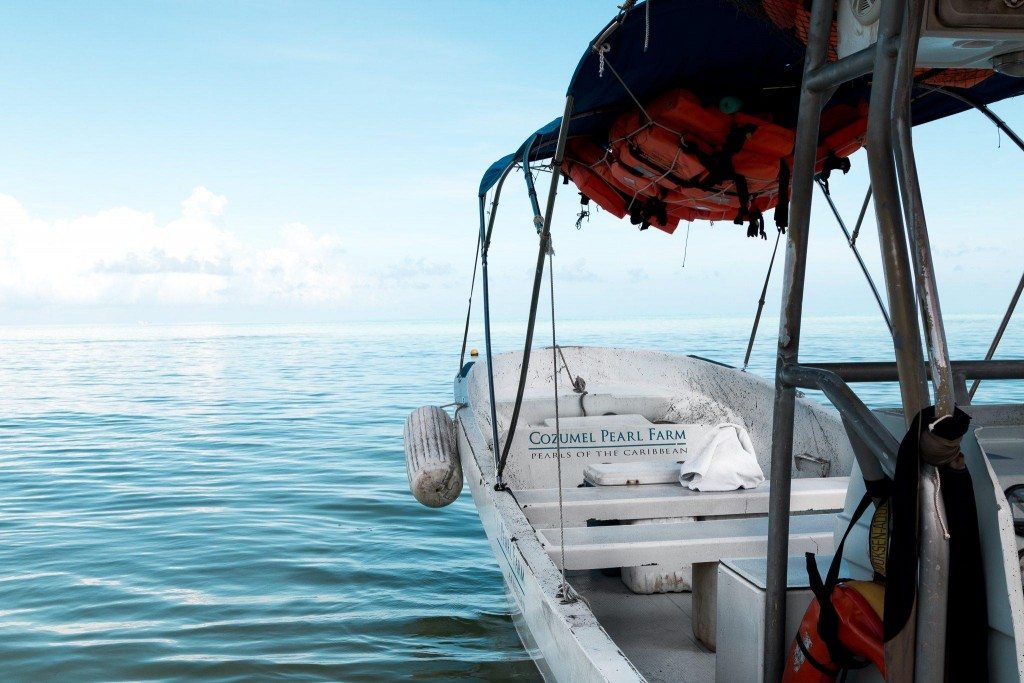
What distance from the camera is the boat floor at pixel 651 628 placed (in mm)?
3244

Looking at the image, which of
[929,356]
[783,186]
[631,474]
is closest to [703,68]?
[783,186]

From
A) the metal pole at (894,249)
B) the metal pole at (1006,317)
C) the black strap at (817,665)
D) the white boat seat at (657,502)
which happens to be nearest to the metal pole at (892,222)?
the metal pole at (894,249)

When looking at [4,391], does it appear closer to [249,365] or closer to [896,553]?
[249,365]

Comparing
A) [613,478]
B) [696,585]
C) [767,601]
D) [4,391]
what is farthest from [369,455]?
[4,391]

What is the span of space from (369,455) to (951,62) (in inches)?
360

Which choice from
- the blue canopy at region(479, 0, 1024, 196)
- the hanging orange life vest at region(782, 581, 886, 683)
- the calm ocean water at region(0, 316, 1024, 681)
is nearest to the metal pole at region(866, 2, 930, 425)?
the hanging orange life vest at region(782, 581, 886, 683)

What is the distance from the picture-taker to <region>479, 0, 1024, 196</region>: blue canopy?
3143 millimetres

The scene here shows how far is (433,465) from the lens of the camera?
18.3 ft

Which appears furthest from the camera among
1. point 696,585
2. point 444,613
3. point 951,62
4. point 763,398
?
point 763,398

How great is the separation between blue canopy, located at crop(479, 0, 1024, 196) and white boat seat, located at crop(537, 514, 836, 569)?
68.3 inches

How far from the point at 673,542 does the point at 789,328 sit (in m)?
1.45

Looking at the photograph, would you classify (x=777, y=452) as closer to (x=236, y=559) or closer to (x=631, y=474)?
(x=631, y=474)

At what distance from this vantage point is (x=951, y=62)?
78.1 inches

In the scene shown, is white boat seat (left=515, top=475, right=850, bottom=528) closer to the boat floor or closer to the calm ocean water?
the boat floor
